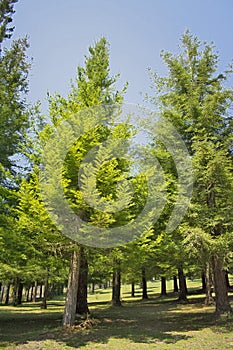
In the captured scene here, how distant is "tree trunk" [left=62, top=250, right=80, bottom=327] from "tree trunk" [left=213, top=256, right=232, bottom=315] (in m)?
5.28

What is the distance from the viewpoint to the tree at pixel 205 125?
33.8 ft

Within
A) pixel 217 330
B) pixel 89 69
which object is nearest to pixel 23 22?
pixel 89 69

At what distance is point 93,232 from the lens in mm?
7691

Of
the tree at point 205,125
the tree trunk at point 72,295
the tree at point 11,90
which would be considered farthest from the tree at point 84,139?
the tree at point 205,125

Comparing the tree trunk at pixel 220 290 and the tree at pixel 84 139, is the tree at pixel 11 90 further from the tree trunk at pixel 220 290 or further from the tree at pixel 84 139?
the tree trunk at pixel 220 290

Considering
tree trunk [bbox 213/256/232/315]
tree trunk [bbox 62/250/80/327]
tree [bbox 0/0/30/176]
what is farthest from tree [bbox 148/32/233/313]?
tree [bbox 0/0/30/176]

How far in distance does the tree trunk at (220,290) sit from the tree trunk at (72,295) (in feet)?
17.3

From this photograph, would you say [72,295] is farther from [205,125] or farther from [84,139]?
[205,125]

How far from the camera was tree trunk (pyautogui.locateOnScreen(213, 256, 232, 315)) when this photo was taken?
10703 mm

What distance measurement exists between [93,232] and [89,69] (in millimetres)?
7119

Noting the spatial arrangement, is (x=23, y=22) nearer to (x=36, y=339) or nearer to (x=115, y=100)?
(x=115, y=100)

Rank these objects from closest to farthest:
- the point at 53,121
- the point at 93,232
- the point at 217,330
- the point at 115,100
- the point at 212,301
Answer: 1. the point at 93,232
2. the point at 217,330
3. the point at 53,121
4. the point at 115,100
5. the point at 212,301

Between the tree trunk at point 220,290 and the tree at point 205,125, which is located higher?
the tree at point 205,125

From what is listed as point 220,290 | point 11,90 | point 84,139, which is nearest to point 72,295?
point 84,139
